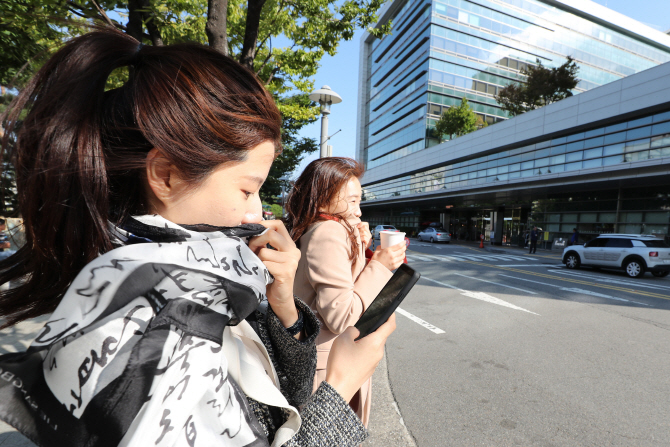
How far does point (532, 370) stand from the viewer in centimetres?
401

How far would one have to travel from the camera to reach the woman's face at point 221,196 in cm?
87

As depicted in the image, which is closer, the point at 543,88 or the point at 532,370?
the point at 532,370

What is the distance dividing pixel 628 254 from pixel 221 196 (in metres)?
15.6

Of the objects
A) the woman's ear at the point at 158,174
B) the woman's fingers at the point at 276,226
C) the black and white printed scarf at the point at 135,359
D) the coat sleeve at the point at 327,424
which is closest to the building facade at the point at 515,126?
the woman's fingers at the point at 276,226

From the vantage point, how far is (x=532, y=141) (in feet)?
74.1

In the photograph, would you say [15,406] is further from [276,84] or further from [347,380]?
[276,84]

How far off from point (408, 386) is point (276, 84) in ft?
25.8

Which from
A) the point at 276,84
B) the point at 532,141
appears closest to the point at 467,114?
the point at 532,141

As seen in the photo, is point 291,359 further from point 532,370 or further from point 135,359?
point 532,370

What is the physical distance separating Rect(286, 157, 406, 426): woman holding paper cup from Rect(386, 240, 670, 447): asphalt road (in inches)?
71.3

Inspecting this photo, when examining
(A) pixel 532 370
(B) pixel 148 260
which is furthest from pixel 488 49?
(B) pixel 148 260

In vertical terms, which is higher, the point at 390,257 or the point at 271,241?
the point at 271,241

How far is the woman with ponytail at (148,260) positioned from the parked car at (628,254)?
1495 cm

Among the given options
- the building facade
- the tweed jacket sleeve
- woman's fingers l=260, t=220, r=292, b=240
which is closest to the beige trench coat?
the tweed jacket sleeve
